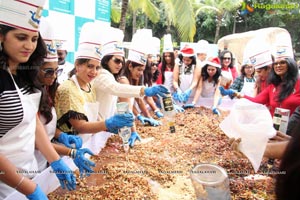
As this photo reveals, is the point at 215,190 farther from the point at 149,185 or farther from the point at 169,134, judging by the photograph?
the point at 169,134

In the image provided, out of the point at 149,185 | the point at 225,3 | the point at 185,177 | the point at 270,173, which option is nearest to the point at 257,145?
the point at 270,173

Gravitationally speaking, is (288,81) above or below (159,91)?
above

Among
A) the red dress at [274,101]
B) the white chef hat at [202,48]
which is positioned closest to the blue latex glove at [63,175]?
the red dress at [274,101]

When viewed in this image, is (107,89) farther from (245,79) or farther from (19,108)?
(245,79)

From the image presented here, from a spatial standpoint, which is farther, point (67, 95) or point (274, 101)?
point (274, 101)

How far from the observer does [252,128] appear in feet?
4.54

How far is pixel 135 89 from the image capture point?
7.25 ft

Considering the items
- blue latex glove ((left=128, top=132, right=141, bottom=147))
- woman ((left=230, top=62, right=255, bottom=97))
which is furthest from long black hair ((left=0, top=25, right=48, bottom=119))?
woman ((left=230, top=62, right=255, bottom=97))

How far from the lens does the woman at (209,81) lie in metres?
4.00

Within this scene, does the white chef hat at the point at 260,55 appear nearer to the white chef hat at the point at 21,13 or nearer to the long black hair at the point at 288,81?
the long black hair at the point at 288,81

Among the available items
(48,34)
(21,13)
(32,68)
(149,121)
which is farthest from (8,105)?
(149,121)

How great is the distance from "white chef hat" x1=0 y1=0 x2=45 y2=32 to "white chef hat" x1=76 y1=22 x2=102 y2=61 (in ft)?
1.96

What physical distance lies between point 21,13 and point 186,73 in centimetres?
335

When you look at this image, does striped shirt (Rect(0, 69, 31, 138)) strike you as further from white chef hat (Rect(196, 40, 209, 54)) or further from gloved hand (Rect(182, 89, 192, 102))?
white chef hat (Rect(196, 40, 209, 54))
